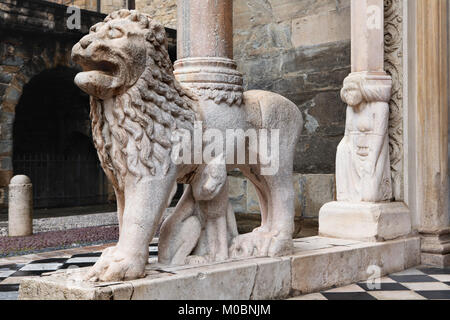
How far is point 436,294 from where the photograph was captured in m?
3.19

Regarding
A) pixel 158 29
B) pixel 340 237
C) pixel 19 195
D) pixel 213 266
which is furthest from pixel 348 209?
pixel 19 195

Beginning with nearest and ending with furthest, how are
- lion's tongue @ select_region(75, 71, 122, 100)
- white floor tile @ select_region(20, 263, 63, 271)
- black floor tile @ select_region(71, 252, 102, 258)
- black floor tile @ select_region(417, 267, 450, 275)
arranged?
lion's tongue @ select_region(75, 71, 122, 100) < black floor tile @ select_region(417, 267, 450, 275) < white floor tile @ select_region(20, 263, 63, 271) < black floor tile @ select_region(71, 252, 102, 258)

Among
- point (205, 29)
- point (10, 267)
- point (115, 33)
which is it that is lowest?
point (10, 267)

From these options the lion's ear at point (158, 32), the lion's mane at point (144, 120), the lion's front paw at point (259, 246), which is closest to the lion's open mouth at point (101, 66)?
the lion's mane at point (144, 120)

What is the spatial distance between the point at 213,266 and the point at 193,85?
3.11ft

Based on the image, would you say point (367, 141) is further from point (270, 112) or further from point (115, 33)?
point (115, 33)

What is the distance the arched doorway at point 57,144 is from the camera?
1166 centimetres

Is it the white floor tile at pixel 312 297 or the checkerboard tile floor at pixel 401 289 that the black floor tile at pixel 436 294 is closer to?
the checkerboard tile floor at pixel 401 289

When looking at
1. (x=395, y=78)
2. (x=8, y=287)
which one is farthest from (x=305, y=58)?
(x=8, y=287)

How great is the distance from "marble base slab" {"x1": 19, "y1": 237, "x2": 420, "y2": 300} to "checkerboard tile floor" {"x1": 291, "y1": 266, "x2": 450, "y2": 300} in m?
0.07

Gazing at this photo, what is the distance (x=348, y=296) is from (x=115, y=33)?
1.89 m

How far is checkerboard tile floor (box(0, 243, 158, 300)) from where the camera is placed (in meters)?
3.72

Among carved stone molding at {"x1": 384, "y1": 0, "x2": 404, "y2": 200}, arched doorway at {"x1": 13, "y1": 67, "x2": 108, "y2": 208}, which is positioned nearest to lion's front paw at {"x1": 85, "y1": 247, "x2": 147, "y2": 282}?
carved stone molding at {"x1": 384, "y1": 0, "x2": 404, "y2": 200}

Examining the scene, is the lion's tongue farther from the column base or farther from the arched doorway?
the arched doorway
